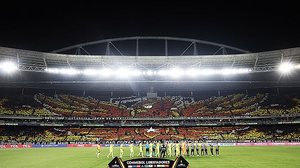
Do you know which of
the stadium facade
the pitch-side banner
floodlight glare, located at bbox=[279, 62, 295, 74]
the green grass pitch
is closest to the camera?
the pitch-side banner

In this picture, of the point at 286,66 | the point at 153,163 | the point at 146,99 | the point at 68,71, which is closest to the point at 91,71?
the point at 68,71

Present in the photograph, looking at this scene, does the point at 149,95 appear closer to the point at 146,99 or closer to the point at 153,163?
the point at 146,99

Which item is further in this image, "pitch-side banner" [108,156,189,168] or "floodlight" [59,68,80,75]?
"floodlight" [59,68,80,75]

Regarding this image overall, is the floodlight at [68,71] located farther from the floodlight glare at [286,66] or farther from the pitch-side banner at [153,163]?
the pitch-side banner at [153,163]

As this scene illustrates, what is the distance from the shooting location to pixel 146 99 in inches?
2928

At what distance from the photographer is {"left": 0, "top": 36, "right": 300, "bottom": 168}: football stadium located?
171 ft

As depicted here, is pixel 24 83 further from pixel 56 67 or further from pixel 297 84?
pixel 297 84

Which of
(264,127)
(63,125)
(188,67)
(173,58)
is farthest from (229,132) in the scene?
(63,125)

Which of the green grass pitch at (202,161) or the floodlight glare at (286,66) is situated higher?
the floodlight glare at (286,66)

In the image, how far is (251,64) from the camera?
174 ft

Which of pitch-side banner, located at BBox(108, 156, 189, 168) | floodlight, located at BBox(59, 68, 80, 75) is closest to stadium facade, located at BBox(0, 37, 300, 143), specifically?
floodlight, located at BBox(59, 68, 80, 75)

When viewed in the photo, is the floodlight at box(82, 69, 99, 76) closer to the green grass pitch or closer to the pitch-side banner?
the green grass pitch

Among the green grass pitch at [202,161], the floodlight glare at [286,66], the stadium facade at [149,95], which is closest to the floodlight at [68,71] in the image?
the stadium facade at [149,95]

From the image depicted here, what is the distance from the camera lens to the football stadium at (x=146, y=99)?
5203cm
